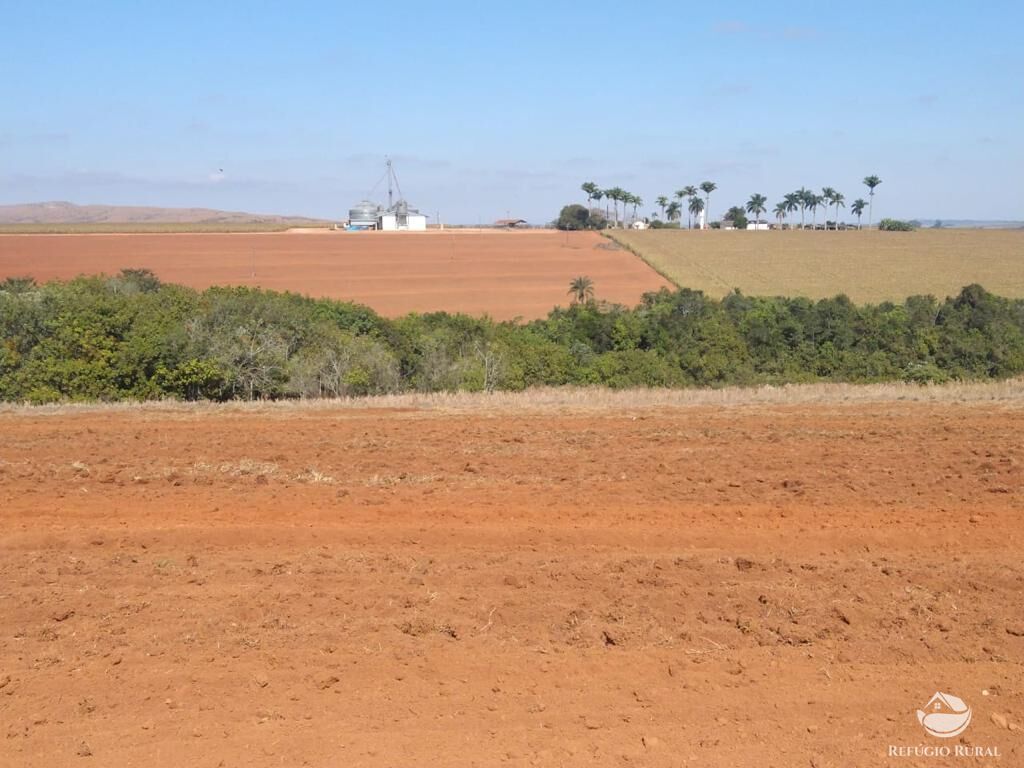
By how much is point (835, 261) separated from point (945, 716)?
284 feet

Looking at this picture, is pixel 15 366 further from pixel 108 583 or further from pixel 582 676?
pixel 582 676

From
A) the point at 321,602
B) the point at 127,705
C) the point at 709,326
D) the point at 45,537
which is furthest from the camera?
the point at 709,326

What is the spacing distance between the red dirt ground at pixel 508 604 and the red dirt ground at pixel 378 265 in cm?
4359

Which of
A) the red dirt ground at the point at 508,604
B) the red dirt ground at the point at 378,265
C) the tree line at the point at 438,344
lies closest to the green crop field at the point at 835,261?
the red dirt ground at the point at 378,265

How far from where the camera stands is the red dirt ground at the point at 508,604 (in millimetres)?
5234

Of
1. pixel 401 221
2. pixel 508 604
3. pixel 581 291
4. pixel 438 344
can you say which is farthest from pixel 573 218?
pixel 508 604

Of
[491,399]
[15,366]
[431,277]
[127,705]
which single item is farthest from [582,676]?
[431,277]

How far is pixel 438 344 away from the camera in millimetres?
29891

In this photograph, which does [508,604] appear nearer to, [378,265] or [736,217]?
[378,265]

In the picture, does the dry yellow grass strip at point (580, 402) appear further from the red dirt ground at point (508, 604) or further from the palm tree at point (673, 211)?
the palm tree at point (673, 211)

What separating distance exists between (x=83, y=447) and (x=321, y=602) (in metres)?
6.60

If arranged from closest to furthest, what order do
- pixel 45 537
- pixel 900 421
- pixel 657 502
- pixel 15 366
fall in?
pixel 45 537 < pixel 657 502 < pixel 900 421 < pixel 15 366

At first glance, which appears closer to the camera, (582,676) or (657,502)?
(582,676)

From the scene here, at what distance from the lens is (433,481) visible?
10227 millimetres
